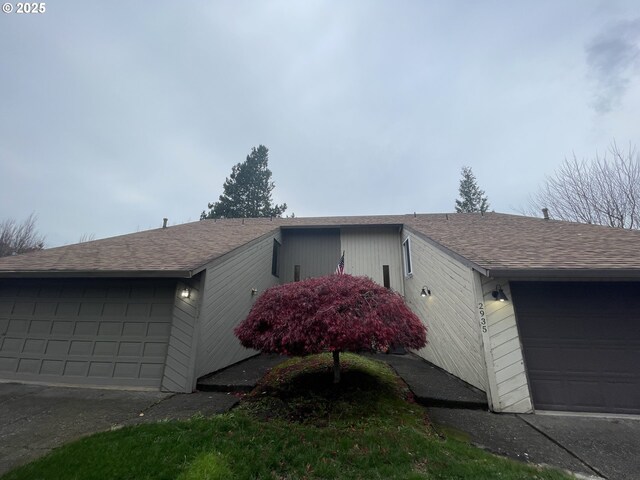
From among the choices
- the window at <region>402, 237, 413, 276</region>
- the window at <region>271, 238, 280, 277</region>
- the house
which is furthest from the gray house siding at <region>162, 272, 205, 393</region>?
the window at <region>402, 237, 413, 276</region>

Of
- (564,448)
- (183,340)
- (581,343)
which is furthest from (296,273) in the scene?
(564,448)

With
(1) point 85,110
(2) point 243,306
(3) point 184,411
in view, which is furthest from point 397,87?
(3) point 184,411

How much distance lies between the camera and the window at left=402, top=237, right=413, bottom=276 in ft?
30.9

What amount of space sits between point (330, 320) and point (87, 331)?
608cm

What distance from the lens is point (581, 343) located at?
16.0 feet

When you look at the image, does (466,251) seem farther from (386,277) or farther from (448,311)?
(386,277)

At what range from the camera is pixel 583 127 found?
43.7 ft

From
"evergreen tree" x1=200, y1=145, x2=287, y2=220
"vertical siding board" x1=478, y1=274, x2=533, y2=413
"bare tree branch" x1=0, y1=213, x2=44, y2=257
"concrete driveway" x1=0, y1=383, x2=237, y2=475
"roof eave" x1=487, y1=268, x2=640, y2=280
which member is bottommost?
"concrete driveway" x1=0, y1=383, x2=237, y2=475

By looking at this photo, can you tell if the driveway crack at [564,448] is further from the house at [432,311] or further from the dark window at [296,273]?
the dark window at [296,273]

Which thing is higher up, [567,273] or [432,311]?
[567,273]

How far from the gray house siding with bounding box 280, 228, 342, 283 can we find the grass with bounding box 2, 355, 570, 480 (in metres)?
6.31

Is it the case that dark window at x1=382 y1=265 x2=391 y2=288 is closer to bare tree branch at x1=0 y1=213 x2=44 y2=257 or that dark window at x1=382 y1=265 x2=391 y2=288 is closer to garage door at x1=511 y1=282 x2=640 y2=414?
garage door at x1=511 y1=282 x2=640 y2=414

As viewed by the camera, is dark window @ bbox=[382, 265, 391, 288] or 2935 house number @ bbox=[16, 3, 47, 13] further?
dark window @ bbox=[382, 265, 391, 288]

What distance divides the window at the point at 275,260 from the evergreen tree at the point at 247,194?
45.5 ft
